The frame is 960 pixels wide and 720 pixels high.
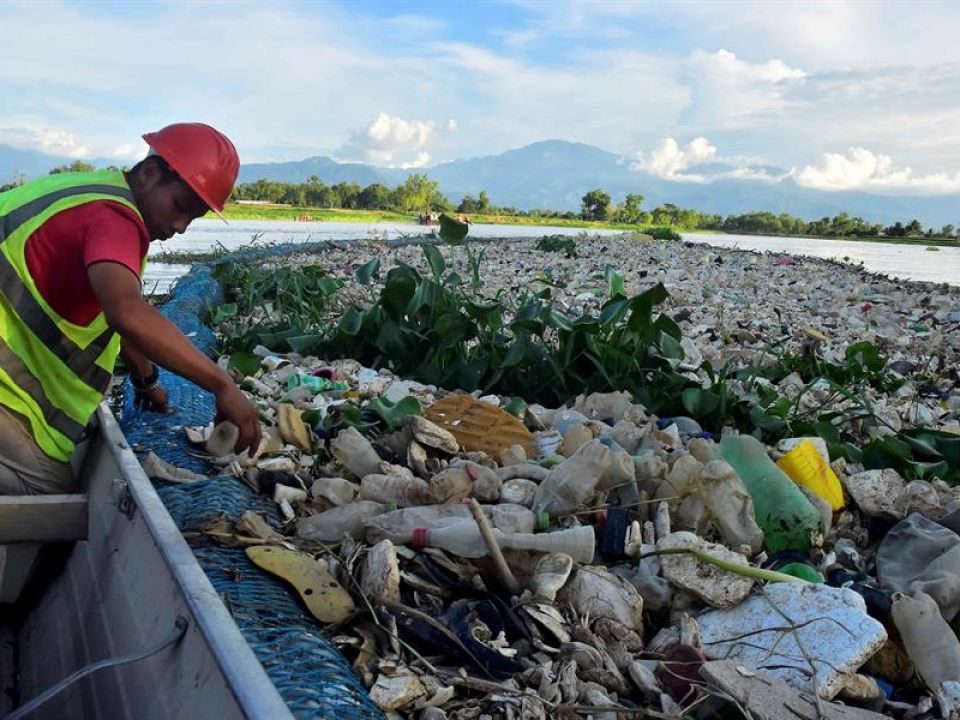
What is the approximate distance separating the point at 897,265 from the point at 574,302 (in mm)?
10758

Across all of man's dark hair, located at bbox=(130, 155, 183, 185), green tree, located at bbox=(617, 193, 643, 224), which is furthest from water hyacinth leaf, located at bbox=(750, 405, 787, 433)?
green tree, located at bbox=(617, 193, 643, 224)

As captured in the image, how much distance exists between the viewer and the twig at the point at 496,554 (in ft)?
5.03

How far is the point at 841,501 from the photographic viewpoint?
6.77 ft

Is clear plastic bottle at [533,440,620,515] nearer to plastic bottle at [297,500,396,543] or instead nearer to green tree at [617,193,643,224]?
plastic bottle at [297,500,396,543]

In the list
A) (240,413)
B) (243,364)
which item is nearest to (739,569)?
(240,413)

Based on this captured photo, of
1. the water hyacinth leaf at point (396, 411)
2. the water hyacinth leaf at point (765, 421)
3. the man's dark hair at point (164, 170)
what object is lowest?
the water hyacinth leaf at point (765, 421)

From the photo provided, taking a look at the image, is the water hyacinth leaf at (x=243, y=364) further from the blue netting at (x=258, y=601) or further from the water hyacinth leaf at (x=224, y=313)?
the water hyacinth leaf at (x=224, y=313)

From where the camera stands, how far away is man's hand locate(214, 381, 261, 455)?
174 cm

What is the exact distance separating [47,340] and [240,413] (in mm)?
432

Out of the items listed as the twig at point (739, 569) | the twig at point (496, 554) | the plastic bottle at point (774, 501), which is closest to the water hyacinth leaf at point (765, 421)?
the plastic bottle at point (774, 501)

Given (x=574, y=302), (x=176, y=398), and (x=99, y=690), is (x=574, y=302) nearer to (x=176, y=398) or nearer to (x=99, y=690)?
(x=176, y=398)

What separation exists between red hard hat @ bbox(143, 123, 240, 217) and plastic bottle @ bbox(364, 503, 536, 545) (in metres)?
0.73

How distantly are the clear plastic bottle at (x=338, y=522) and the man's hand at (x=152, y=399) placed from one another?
763 mm

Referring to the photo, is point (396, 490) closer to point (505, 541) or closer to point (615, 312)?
point (505, 541)
